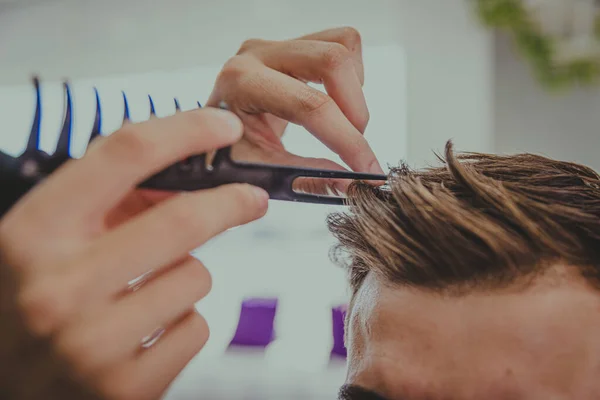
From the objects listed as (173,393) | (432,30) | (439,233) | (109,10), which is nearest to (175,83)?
(109,10)

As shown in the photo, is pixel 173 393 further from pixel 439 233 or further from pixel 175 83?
pixel 439 233

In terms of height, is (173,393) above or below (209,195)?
below

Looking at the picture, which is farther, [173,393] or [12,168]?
[173,393]

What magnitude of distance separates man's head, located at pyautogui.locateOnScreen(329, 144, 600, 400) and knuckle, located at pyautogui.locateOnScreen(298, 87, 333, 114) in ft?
0.45

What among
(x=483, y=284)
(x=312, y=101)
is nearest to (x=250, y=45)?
(x=312, y=101)

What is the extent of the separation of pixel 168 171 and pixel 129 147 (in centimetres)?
9

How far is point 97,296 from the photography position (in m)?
0.34

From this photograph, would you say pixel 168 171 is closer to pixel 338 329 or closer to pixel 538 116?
pixel 338 329

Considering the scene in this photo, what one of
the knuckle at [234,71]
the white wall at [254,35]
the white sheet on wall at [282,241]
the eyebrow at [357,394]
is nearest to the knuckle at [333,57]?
the knuckle at [234,71]

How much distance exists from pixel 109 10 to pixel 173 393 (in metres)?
1.98

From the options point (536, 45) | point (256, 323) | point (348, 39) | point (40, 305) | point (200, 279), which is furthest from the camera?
point (256, 323)

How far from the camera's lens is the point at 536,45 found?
1.82 m

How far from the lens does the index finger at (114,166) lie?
1.11ft

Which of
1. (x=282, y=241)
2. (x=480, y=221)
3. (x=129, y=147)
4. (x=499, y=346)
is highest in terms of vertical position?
(x=129, y=147)
